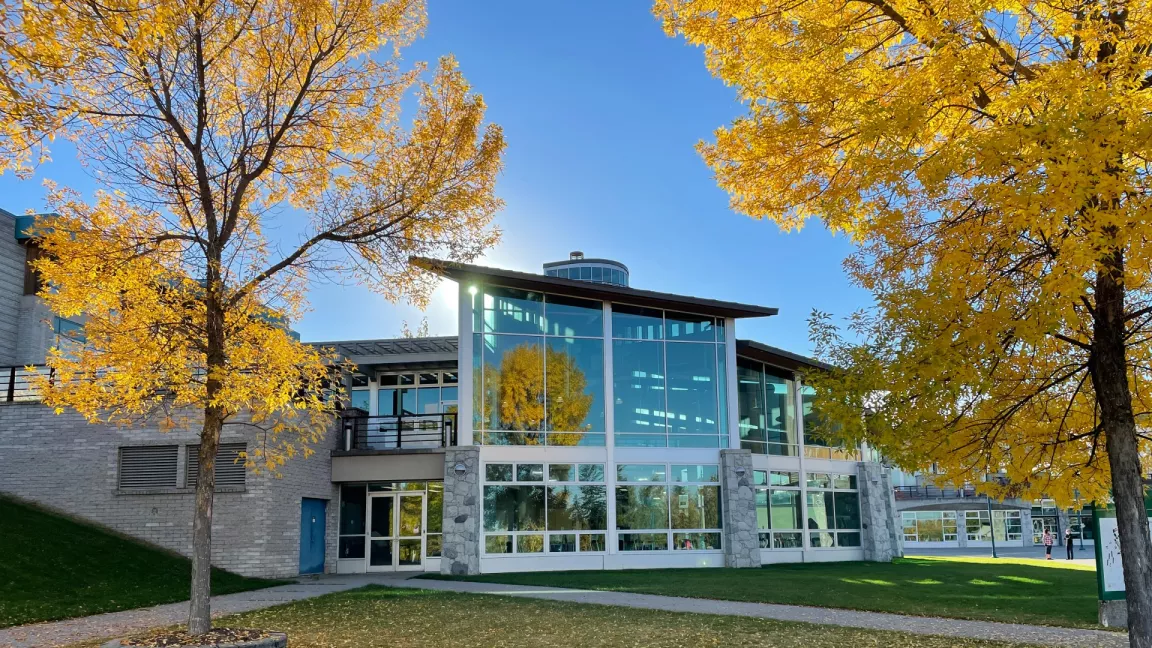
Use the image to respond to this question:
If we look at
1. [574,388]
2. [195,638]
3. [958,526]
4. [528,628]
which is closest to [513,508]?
[574,388]

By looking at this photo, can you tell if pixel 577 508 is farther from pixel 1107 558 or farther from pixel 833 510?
pixel 1107 558

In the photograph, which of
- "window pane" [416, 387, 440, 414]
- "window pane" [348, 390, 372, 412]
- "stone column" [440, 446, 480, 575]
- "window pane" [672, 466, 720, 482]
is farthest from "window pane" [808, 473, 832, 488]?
"window pane" [348, 390, 372, 412]

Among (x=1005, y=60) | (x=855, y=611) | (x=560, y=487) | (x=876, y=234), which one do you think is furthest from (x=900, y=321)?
(x=560, y=487)

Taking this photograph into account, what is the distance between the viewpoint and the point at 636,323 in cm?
2286

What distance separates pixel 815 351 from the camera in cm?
814

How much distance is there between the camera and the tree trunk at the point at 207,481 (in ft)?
30.7

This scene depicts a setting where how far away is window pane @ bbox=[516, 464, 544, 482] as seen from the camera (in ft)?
69.2

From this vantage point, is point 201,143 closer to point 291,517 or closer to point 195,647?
point 195,647

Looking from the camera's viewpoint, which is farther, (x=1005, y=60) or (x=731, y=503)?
(x=731, y=503)

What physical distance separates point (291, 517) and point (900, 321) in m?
15.9

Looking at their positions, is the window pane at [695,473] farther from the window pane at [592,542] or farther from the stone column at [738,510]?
the window pane at [592,542]

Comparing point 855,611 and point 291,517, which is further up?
point 291,517

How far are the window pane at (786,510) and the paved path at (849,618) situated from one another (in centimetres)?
1085

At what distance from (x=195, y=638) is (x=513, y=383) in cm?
1289
